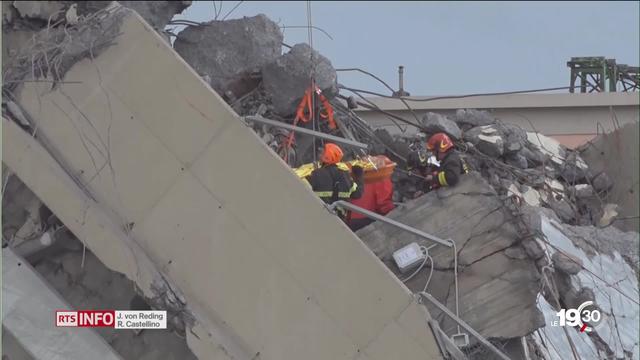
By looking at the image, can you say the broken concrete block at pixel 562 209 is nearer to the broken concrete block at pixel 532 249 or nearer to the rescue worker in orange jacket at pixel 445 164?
the rescue worker in orange jacket at pixel 445 164

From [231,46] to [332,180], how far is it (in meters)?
2.16

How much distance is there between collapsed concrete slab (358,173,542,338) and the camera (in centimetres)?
575

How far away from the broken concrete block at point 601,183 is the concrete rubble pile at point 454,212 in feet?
0.05

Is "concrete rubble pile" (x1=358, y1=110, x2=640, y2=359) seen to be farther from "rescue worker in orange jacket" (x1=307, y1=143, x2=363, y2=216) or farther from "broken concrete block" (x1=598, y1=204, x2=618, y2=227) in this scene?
"rescue worker in orange jacket" (x1=307, y1=143, x2=363, y2=216)

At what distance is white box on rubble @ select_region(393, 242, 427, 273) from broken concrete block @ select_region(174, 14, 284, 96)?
284 centimetres

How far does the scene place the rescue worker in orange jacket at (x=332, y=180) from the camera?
6.69m

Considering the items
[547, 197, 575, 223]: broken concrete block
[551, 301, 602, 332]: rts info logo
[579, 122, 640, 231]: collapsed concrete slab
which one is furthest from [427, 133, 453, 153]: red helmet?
[579, 122, 640, 231]: collapsed concrete slab

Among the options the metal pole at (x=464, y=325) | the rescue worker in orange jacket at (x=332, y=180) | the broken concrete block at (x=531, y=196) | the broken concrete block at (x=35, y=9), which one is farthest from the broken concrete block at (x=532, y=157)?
the metal pole at (x=464, y=325)

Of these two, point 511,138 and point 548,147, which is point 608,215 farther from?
point 511,138

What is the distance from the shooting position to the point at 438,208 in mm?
6203

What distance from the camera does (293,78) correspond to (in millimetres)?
7891

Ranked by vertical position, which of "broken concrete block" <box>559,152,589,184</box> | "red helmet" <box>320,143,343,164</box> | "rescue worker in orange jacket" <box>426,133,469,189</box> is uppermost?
"red helmet" <box>320,143,343,164</box>

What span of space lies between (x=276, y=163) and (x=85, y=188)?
113 centimetres

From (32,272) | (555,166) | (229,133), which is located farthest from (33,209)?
(555,166)
